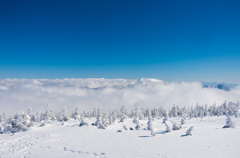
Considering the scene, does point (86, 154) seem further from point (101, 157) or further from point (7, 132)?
point (7, 132)

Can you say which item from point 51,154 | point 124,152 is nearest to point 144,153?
point 124,152

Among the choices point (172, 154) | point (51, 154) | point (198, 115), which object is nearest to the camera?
point (172, 154)

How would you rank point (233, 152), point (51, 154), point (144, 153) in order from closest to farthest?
1. point (233, 152)
2. point (144, 153)
3. point (51, 154)

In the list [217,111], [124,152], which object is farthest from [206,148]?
[217,111]

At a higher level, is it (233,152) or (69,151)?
(233,152)

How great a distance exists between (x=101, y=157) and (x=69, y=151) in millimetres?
5560

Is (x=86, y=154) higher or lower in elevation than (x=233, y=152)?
lower

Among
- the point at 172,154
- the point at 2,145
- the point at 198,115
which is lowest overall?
the point at 198,115

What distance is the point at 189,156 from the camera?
548 inches

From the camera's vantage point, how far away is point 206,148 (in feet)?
52.1

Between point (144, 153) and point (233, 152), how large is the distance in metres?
9.37

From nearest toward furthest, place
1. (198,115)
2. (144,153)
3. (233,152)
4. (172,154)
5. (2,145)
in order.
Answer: (233,152), (172,154), (144,153), (2,145), (198,115)

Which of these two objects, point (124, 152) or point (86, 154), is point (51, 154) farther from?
point (124, 152)

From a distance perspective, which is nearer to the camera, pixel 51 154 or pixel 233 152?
pixel 233 152
